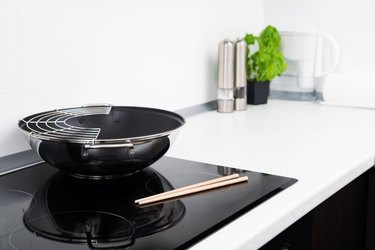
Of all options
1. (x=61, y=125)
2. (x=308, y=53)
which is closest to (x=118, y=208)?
(x=61, y=125)

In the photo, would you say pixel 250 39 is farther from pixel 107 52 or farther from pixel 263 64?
pixel 107 52

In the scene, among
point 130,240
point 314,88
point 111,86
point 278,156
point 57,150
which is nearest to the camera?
point 130,240

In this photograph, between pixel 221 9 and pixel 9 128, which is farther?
pixel 221 9

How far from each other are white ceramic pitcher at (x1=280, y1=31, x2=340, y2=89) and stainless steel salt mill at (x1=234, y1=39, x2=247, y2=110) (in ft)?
0.92

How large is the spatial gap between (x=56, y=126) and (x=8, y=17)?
254 mm

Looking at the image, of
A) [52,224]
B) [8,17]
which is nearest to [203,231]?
[52,224]

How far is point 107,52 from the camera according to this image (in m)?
1.49

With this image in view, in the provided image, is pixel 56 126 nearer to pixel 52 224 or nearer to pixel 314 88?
pixel 52 224

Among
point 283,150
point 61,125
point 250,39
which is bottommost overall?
point 283,150

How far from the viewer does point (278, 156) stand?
4.52ft

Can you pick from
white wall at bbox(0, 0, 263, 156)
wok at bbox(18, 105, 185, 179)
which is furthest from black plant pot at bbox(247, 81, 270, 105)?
wok at bbox(18, 105, 185, 179)

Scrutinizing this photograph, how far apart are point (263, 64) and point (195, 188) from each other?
0.98 metres

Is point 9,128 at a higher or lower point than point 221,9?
lower

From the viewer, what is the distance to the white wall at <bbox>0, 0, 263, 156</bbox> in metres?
1.25
